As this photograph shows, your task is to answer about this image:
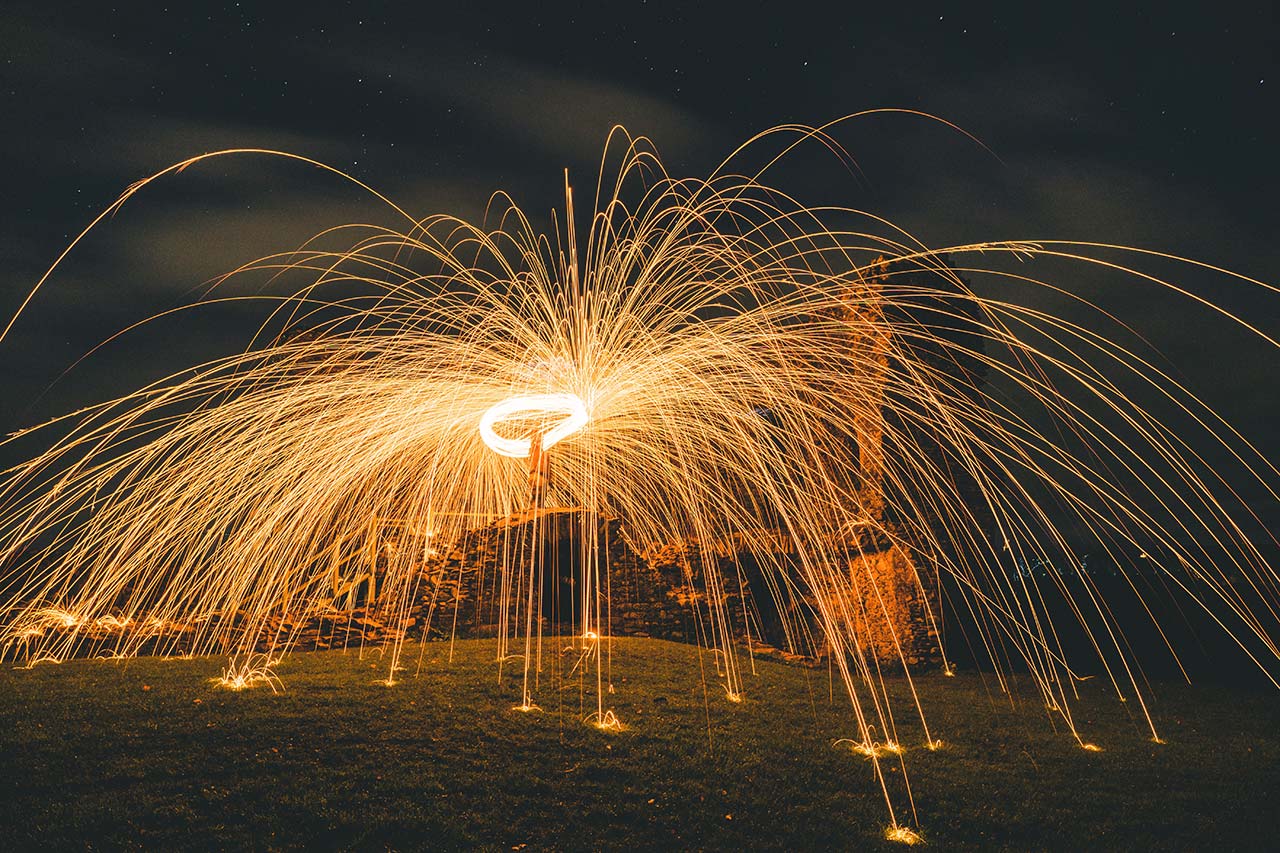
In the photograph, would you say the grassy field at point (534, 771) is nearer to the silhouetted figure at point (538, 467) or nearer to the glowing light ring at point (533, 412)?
the silhouetted figure at point (538, 467)

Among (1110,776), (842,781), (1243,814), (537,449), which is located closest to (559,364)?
(537,449)

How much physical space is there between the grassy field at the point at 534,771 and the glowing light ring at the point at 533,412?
2.74m

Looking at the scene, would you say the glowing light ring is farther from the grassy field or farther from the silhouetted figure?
the grassy field

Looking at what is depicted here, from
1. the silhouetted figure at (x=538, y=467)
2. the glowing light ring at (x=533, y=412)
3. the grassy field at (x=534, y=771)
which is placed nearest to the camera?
the grassy field at (x=534, y=771)

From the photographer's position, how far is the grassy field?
5.07m

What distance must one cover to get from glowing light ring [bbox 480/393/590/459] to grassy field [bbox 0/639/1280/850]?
2.74 metres

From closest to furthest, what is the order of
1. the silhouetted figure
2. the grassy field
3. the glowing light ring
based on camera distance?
1. the grassy field
2. the glowing light ring
3. the silhouetted figure

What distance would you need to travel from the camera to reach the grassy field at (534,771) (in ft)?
16.6

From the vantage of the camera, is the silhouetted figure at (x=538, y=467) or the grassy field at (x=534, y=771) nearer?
the grassy field at (x=534, y=771)

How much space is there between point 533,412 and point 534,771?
4630 mm

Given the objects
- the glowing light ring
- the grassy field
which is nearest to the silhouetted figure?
the glowing light ring

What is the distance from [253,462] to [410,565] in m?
3.93

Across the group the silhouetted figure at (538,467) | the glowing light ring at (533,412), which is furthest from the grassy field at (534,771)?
the glowing light ring at (533,412)

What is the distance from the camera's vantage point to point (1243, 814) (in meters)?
6.45
